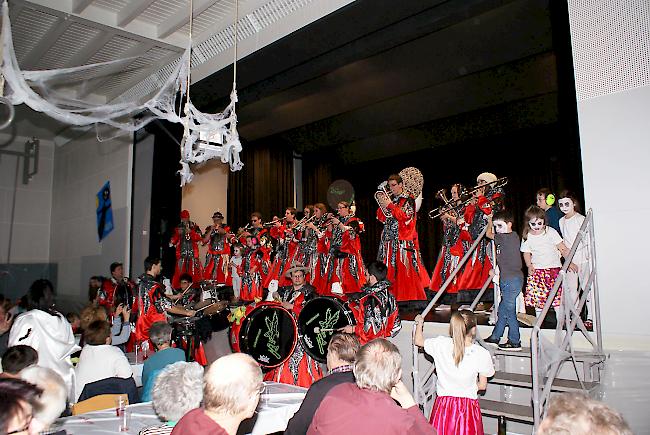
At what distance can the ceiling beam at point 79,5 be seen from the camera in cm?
621

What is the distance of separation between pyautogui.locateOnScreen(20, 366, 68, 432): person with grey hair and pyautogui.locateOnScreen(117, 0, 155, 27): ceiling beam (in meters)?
5.65

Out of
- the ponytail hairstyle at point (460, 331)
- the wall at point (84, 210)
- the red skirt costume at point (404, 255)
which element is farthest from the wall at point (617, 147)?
the wall at point (84, 210)

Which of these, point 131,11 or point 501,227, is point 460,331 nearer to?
point 501,227

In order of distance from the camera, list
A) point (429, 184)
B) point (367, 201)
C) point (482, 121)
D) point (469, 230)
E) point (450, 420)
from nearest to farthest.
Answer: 1. point (450, 420)
2. point (469, 230)
3. point (482, 121)
4. point (429, 184)
5. point (367, 201)

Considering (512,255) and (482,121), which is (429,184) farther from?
(512,255)

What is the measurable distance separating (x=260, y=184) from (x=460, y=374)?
25.9 ft

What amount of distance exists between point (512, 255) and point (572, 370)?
97 centimetres

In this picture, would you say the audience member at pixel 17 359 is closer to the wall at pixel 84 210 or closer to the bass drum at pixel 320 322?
the bass drum at pixel 320 322

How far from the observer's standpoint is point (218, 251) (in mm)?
8289

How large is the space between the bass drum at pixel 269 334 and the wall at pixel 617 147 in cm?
260

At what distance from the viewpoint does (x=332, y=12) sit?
554cm

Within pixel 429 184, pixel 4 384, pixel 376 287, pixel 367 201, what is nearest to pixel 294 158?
pixel 367 201

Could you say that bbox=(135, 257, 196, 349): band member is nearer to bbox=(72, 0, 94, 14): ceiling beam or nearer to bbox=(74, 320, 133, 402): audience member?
bbox=(74, 320, 133, 402): audience member

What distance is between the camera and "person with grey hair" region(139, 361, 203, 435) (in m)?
Result: 2.04
